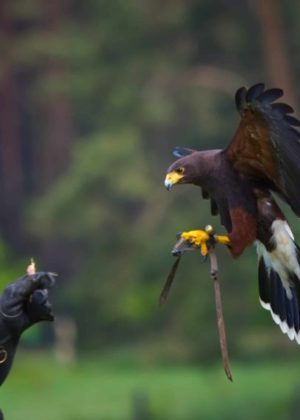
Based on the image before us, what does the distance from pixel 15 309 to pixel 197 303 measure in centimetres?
1338

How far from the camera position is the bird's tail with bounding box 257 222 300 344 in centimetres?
709

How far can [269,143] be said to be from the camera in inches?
266

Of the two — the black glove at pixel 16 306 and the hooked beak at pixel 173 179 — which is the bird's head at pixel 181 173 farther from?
the black glove at pixel 16 306

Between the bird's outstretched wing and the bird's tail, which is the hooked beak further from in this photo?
the bird's tail

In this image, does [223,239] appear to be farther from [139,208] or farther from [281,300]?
[139,208]

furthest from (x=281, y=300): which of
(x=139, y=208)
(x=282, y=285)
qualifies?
(x=139, y=208)

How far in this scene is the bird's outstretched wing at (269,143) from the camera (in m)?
6.67

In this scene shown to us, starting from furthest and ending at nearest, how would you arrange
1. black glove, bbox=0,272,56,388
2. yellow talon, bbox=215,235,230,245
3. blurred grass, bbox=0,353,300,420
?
blurred grass, bbox=0,353,300,420 < yellow talon, bbox=215,235,230,245 < black glove, bbox=0,272,56,388

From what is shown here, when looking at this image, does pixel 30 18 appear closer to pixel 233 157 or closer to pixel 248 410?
pixel 248 410

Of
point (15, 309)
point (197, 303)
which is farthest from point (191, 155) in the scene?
point (197, 303)

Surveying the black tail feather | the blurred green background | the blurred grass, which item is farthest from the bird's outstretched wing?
the blurred green background

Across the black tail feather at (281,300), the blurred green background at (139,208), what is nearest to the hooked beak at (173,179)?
the black tail feather at (281,300)

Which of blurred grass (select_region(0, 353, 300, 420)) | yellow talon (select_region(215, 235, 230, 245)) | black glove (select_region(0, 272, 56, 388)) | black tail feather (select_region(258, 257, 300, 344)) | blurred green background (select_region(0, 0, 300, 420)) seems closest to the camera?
black glove (select_region(0, 272, 56, 388))

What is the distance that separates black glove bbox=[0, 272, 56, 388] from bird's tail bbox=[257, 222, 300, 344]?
1.58 metres
